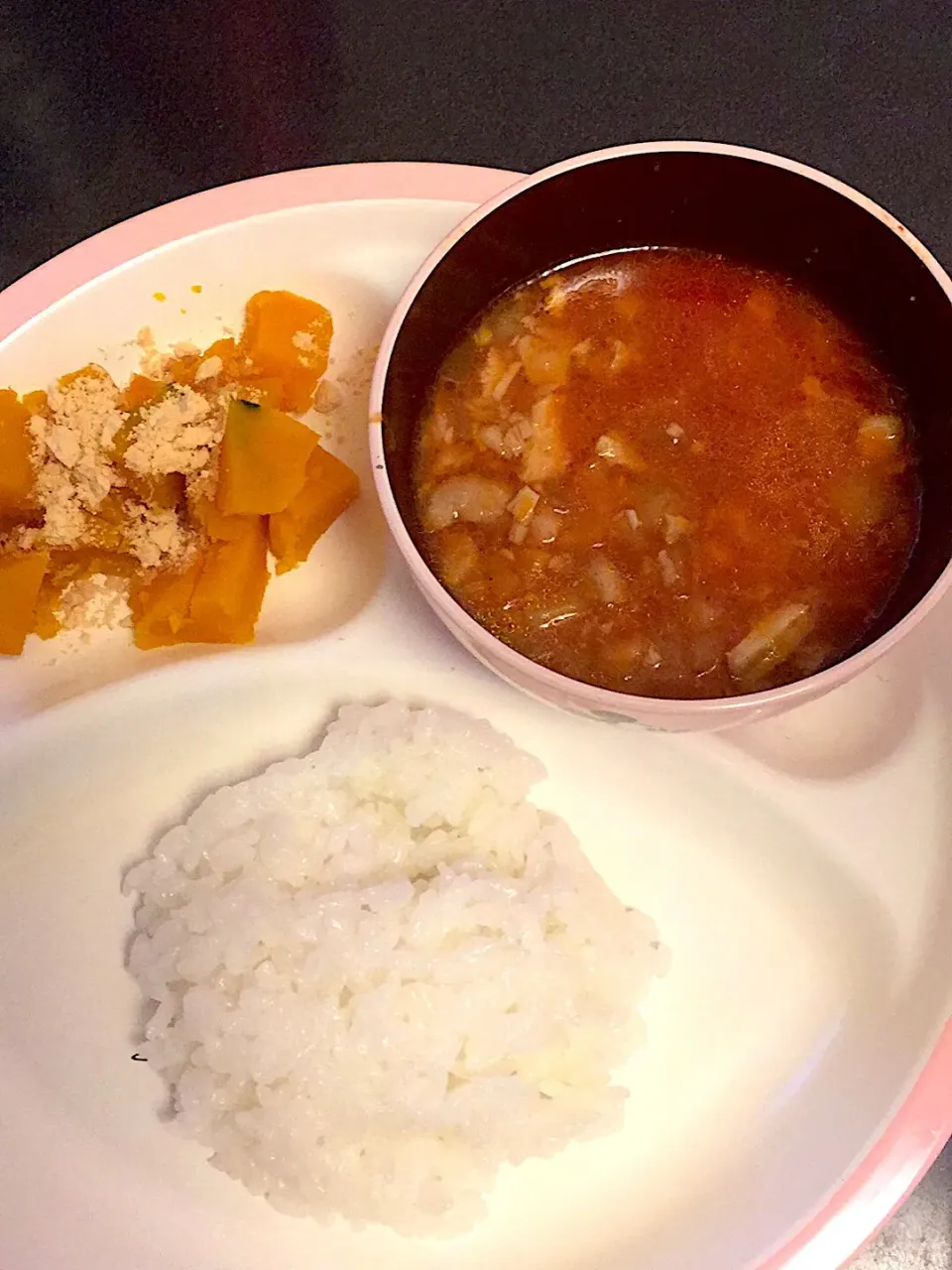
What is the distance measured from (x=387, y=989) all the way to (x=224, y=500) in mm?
555

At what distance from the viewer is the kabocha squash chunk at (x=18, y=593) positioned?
3.76 feet

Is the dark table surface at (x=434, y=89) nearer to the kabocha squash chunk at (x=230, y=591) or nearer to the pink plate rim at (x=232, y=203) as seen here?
the pink plate rim at (x=232, y=203)

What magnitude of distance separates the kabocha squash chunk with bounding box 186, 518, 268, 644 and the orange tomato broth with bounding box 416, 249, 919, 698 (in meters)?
0.22

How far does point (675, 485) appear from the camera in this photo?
104 centimetres

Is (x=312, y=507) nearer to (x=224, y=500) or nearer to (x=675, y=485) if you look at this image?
(x=224, y=500)

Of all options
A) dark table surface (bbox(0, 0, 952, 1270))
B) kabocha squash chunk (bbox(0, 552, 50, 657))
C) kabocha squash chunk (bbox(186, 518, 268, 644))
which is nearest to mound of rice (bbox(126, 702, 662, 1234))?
kabocha squash chunk (bbox(186, 518, 268, 644))

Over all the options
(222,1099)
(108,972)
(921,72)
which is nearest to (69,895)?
(108,972)

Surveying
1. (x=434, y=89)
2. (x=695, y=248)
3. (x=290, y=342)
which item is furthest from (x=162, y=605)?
(x=434, y=89)

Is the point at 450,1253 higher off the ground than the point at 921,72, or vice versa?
the point at 921,72

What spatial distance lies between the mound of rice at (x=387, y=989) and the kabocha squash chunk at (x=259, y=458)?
0.85 ft

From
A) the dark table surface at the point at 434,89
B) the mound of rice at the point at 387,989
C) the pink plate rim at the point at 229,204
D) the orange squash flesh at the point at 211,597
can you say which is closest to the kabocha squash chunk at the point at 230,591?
the orange squash flesh at the point at 211,597

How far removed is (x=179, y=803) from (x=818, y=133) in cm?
129

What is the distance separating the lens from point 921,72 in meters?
1.60

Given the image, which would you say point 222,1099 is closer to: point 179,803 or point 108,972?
point 108,972
